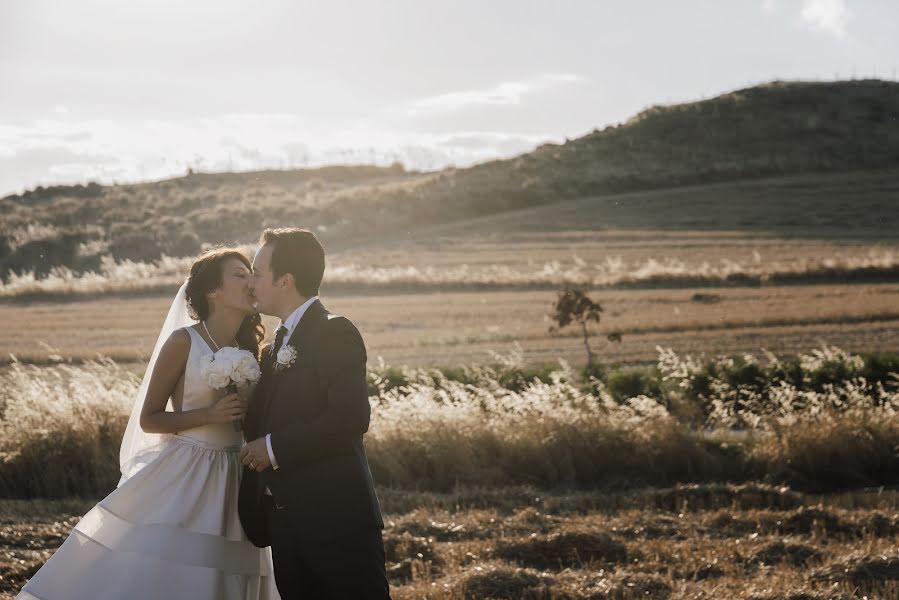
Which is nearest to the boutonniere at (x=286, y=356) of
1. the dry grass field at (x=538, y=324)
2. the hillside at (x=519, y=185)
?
the dry grass field at (x=538, y=324)

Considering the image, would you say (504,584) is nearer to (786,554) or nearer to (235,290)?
(786,554)

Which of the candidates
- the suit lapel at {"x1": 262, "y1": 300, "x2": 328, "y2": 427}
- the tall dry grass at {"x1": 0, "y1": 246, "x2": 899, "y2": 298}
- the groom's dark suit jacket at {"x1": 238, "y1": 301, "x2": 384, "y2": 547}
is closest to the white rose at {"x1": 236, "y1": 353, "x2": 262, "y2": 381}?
the suit lapel at {"x1": 262, "y1": 300, "x2": 328, "y2": 427}

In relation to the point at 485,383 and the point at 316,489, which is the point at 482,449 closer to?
the point at 485,383

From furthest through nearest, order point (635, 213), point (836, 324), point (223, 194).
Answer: point (223, 194), point (635, 213), point (836, 324)

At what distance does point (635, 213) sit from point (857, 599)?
44.1m

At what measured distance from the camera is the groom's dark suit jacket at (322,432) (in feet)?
14.5

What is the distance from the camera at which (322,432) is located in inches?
172

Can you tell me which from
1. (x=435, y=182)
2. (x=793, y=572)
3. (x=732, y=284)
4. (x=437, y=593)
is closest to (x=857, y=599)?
(x=793, y=572)

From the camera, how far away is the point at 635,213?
49656 millimetres

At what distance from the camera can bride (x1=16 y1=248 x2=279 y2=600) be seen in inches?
195

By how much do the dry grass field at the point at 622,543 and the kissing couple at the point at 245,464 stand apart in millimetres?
2275

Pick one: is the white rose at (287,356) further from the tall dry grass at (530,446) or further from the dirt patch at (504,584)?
the tall dry grass at (530,446)

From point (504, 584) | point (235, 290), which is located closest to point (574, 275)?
point (504, 584)

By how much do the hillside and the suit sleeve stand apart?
42.8 m
